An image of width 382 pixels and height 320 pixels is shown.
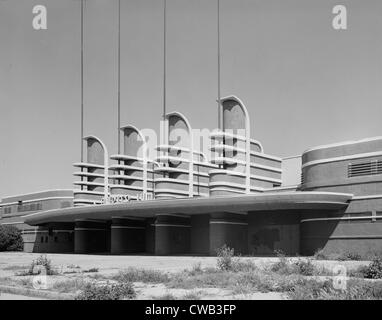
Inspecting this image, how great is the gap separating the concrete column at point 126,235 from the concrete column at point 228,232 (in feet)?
49.7

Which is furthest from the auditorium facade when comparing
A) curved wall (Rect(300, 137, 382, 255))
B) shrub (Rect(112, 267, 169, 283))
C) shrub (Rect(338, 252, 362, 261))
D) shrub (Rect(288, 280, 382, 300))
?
shrub (Rect(288, 280, 382, 300))

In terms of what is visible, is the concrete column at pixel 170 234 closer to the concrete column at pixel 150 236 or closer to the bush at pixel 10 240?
the concrete column at pixel 150 236

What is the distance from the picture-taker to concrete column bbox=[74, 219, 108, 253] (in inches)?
2731

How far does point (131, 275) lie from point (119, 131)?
6009 cm

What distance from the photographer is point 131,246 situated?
2495 inches

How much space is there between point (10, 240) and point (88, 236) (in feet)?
74.4

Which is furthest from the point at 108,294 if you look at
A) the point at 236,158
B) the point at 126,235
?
the point at 126,235

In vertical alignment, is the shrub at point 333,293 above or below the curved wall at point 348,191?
below

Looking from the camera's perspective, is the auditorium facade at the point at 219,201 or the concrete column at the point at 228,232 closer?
the auditorium facade at the point at 219,201

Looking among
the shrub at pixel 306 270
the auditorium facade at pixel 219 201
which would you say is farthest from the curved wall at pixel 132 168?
the shrub at pixel 306 270

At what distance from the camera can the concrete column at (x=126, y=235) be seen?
205 feet

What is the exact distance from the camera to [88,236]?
228 feet

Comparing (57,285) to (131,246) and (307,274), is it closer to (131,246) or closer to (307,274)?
(307,274)

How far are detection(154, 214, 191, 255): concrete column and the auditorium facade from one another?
0.11 metres
